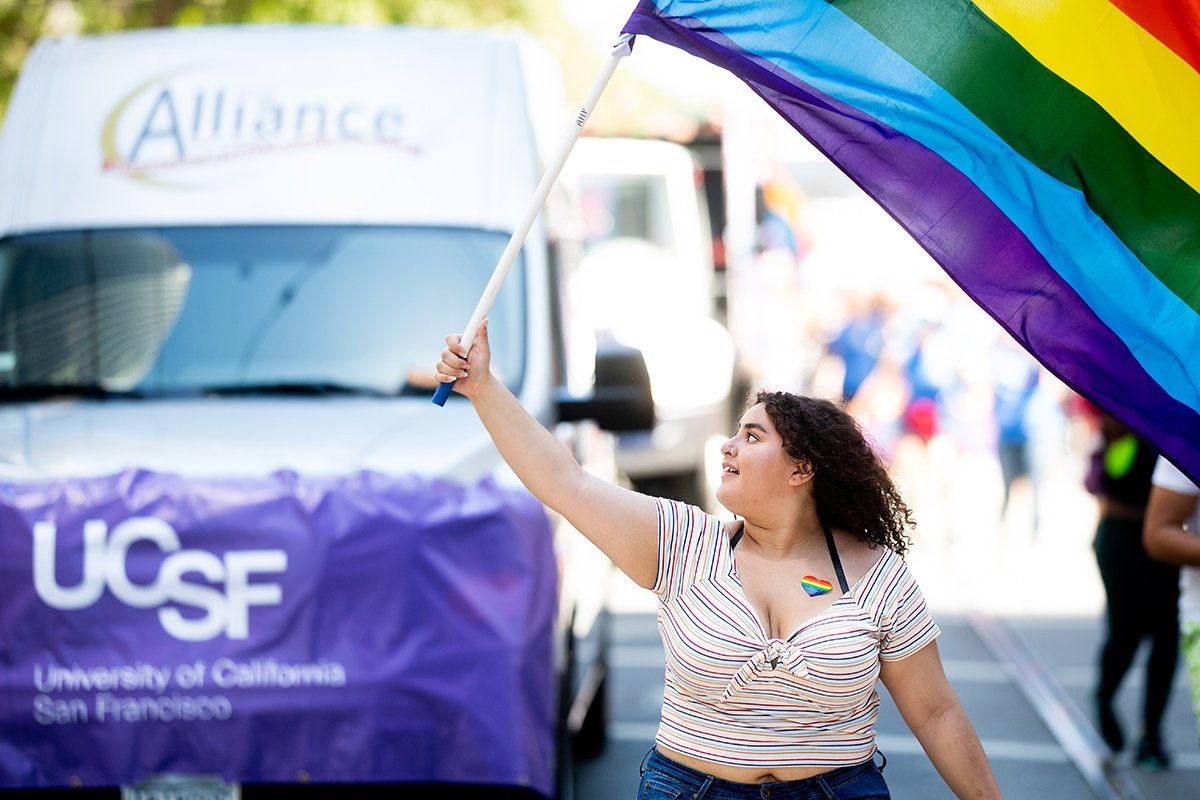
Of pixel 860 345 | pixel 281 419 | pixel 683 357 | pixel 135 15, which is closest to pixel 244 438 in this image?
pixel 281 419

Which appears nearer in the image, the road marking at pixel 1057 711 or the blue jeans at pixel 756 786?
the blue jeans at pixel 756 786

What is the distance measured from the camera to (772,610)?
379cm

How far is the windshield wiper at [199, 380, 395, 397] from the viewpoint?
6.35m

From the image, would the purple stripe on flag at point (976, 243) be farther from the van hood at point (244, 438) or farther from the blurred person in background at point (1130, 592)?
the blurred person in background at point (1130, 592)

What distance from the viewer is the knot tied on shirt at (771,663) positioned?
3.69 metres

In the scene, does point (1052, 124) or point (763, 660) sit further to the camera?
point (1052, 124)

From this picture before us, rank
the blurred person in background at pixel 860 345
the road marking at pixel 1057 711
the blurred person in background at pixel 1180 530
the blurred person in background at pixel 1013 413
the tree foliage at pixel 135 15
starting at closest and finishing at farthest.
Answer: the blurred person in background at pixel 1180 530 → the road marking at pixel 1057 711 → the blurred person in background at pixel 1013 413 → the tree foliage at pixel 135 15 → the blurred person in background at pixel 860 345

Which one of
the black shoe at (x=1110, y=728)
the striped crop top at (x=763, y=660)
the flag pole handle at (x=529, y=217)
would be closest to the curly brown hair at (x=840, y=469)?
the striped crop top at (x=763, y=660)

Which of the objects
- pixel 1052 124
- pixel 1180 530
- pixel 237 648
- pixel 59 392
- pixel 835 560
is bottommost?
pixel 237 648

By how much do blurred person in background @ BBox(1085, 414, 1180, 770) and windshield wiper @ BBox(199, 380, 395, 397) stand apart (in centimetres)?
330

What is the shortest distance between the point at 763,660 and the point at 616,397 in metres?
2.86

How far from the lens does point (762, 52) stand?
408 centimetres

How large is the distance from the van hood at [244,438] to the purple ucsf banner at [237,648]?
0.79 ft

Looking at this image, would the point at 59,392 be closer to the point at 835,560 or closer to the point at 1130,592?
the point at 835,560
